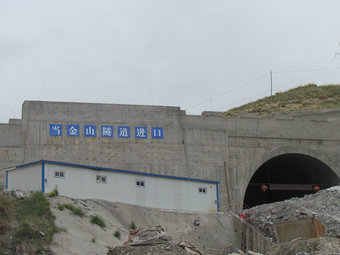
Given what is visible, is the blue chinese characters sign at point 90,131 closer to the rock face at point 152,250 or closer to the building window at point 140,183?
the building window at point 140,183

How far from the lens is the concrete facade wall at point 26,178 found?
965 inches

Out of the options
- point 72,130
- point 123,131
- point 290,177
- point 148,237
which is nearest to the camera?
point 148,237

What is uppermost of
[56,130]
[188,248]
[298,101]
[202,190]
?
[298,101]

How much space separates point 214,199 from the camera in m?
30.1

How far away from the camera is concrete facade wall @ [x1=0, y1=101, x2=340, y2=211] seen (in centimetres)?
3028

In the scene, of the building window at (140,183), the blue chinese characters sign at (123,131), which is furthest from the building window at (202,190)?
the blue chinese characters sign at (123,131)

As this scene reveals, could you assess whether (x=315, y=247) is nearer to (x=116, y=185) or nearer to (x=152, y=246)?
(x=152, y=246)

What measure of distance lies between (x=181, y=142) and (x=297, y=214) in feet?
30.4

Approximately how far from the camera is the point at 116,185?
26.6m

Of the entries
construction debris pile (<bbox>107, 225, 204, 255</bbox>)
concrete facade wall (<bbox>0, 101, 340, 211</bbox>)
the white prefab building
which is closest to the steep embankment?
the white prefab building

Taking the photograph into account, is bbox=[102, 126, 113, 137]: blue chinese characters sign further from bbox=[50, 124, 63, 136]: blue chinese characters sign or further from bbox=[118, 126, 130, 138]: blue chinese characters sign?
bbox=[50, 124, 63, 136]: blue chinese characters sign

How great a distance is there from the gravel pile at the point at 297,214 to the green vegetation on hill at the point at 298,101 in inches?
898

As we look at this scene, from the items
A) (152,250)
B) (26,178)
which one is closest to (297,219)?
(152,250)

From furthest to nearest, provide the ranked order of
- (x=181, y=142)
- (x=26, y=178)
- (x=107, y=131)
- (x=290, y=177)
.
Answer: (x=290, y=177)
(x=181, y=142)
(x=107, y=131)
(x=26, y=178)
